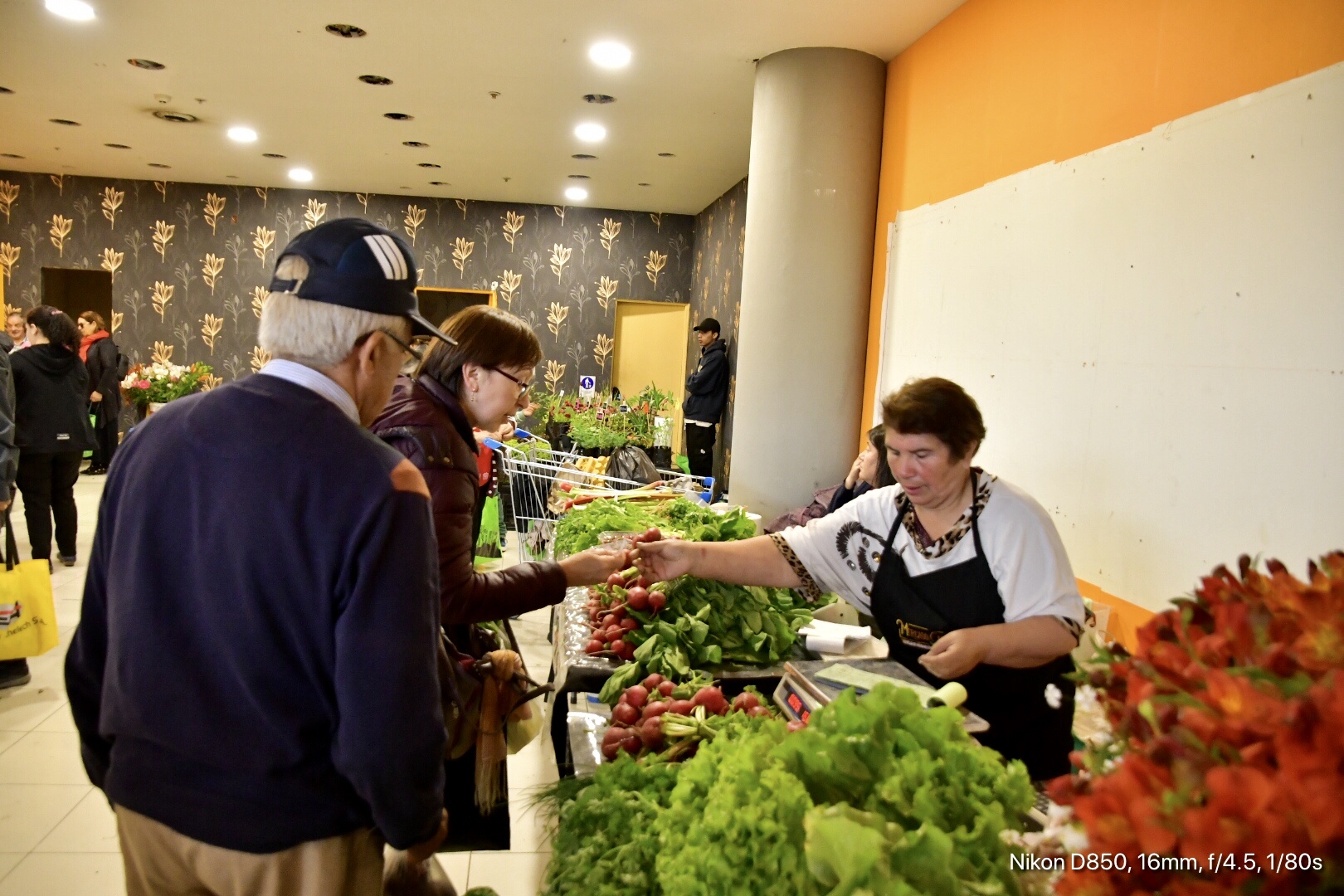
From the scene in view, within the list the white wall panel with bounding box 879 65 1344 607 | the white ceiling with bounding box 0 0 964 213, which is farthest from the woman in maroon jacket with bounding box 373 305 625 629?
the white ceiling with bounding box 0 0 964 213

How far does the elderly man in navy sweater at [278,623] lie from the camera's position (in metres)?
1.11

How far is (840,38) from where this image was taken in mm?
4773

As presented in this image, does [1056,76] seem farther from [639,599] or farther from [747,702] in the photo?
[747,702]

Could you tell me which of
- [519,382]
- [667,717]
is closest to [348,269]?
[519,382]

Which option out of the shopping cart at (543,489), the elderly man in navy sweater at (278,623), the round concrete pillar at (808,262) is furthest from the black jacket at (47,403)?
the elderly man in navy sweater at (278,623)

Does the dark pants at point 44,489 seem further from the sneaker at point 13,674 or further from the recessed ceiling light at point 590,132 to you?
the recessed ceiling light at point 590,132

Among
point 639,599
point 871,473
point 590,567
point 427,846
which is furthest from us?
point 871,473

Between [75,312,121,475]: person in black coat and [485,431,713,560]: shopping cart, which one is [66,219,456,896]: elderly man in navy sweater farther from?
[75,312,121,475]: person in black coat

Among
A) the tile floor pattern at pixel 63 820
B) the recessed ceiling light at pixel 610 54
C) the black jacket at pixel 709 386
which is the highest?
the recessed ceiling light at pixel 610 54

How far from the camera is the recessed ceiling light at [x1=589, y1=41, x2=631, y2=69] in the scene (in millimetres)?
5157

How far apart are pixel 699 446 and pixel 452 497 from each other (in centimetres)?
762

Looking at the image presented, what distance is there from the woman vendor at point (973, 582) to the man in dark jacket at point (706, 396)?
675cm

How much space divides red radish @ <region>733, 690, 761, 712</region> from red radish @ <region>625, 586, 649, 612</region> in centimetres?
61

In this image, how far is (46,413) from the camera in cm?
534
